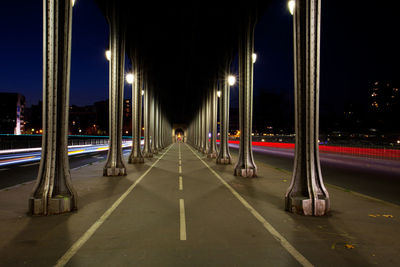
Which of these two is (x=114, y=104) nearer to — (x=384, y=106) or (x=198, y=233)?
(x=198, y=233)

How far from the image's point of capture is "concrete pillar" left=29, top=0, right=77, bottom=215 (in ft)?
24.1

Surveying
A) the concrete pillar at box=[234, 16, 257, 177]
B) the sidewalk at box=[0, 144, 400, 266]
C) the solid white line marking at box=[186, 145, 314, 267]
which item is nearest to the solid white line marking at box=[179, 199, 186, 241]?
the sidewalk at box=[0, 144, 400, 266]

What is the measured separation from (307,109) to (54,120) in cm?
690

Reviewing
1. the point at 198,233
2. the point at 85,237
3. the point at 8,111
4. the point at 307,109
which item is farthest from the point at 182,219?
the point at 8,111

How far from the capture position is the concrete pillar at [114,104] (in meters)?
15.0

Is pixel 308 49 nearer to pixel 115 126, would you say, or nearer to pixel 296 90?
pixel 296 90

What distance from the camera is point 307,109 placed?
7777mm

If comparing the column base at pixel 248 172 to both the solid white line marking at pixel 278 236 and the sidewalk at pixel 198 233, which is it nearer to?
the sidewalk at pixel 198 233

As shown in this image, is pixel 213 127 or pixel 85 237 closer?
pixel 85 237

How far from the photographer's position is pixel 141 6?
1842 cm

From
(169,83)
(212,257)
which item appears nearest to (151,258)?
(212,257)

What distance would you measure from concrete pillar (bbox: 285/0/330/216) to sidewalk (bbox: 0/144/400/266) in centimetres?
69

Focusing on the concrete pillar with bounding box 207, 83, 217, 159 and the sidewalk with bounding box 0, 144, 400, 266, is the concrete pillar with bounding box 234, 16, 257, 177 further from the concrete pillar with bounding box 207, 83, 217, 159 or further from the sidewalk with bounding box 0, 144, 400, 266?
the concrete pillar with bounding box 207, 83, 217, 159

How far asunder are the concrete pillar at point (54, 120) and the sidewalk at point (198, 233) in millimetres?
455
